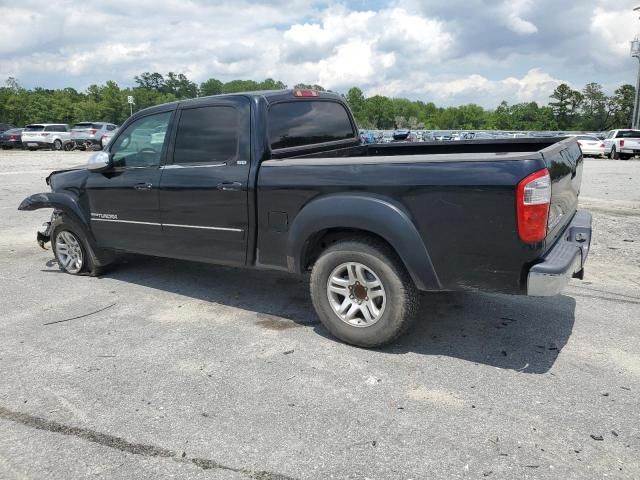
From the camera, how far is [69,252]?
603 cm

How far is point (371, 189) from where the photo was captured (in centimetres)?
358

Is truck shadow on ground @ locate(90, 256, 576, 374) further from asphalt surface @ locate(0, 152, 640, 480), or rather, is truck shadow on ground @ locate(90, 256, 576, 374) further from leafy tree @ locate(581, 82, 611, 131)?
leafy tree @ locate(581, 82, 611, 131)

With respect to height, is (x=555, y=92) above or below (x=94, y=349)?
above

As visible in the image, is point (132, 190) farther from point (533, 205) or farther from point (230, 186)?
point (533, 205)

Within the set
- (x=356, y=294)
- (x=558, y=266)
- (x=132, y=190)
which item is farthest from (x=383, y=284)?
(x=132, y=190)

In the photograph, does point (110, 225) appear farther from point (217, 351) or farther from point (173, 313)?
point (217, 351)

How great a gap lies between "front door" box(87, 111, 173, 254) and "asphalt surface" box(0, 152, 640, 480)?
0.61 m

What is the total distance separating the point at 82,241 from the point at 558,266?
4871mm

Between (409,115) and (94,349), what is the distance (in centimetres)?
15295

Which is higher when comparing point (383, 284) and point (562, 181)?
point (562, 181)

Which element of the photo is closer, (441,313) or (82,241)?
(441,313)

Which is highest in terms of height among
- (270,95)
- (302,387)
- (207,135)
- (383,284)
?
(270,95)

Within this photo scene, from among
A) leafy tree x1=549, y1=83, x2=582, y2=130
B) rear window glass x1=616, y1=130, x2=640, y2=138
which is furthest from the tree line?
rear window glass x1=616, y1=130, x2=640, y2=138

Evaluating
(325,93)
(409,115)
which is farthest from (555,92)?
(325,93)
